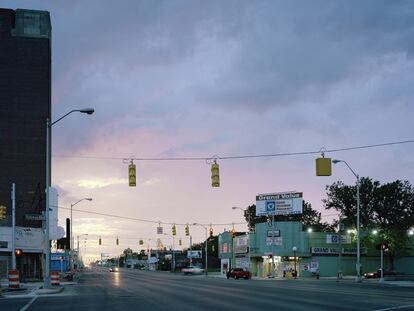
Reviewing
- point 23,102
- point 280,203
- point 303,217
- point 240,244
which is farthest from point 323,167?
point 303,217

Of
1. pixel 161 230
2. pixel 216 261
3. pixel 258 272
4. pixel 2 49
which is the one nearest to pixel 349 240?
pixel 258 272

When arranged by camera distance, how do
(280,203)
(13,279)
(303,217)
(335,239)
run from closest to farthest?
(13,279) → (335,239) → (280,203) → (303,217)

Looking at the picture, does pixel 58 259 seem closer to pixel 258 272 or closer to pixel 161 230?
pixel 161 230

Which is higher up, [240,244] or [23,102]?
[23,102]

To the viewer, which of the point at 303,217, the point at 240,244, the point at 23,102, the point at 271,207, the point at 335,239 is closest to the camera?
the point at 335,239

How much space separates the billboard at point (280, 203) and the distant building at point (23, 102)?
126 feet

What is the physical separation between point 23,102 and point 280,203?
2051 inches

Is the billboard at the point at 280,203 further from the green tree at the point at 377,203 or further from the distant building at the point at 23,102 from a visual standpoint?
the distant building at the point at 23,102

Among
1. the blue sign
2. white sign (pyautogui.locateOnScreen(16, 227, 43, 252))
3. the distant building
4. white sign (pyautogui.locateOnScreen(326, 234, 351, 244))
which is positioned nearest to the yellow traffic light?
white sign (pyautogui.locateOnScreen(16, 227, 43, 252))

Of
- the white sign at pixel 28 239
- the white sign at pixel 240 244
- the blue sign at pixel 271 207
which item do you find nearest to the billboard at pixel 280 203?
the blue sign at pixel 271 207

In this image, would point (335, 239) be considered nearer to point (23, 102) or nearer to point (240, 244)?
point (240, 244)

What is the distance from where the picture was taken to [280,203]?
306 ft

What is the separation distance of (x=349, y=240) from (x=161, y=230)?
3569 cm

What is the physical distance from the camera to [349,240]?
8688 centimetres
